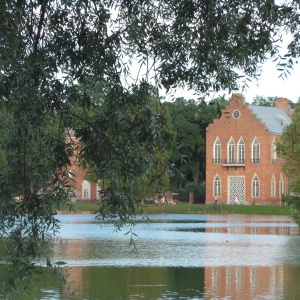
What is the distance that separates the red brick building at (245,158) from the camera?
78500 mm

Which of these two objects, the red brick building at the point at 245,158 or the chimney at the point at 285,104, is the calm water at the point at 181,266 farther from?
the chimney at the point at 285,104

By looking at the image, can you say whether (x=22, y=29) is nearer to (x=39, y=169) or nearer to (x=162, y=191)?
(x=39, y=169)

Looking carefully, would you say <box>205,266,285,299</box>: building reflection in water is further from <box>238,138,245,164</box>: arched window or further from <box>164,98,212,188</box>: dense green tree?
<box>164,98,212,188</box>: dense green tree

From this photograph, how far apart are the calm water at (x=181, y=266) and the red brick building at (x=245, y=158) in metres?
38.0

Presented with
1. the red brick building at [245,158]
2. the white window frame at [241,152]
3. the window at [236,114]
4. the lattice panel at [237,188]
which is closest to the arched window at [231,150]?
the red brick building at [245,158]

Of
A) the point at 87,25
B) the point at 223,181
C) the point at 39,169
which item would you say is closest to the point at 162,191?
the point at 39,169

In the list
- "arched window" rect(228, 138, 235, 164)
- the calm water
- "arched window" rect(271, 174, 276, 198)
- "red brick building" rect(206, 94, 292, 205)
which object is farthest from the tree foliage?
the calm water

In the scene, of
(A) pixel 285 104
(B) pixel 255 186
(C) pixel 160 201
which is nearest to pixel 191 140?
(A) pixel 285 104

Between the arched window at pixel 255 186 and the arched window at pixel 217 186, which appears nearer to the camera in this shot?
the arched window at pixel 255 186

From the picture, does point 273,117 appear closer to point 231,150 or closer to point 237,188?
point 231,150

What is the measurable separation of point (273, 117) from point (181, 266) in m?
58.0

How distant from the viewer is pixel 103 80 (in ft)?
30.1

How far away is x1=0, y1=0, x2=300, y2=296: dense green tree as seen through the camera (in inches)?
343

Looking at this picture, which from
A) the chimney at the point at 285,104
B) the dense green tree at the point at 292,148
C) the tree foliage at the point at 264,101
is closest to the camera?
the dense green tree at the point at 292,148
